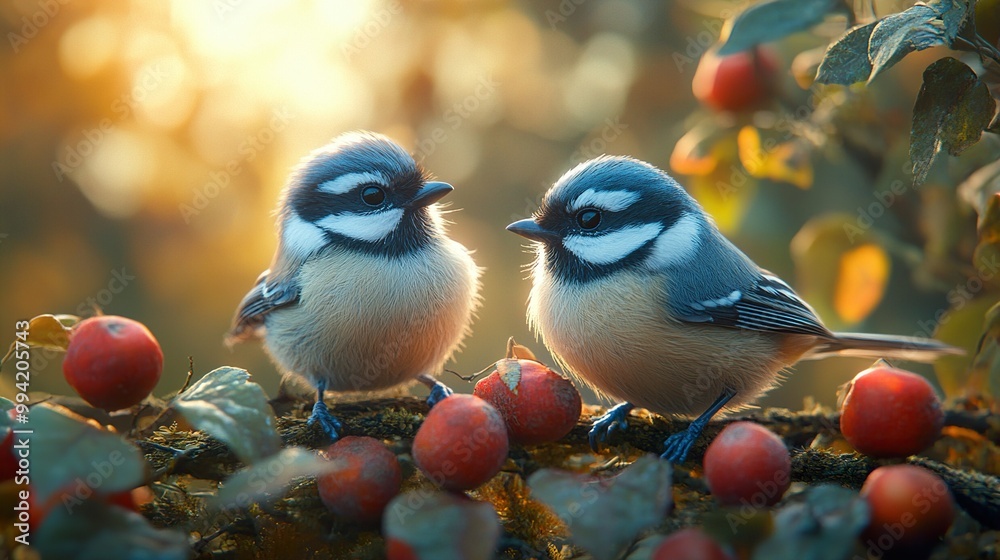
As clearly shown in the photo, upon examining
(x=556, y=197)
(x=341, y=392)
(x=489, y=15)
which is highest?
(x=489, y=15)

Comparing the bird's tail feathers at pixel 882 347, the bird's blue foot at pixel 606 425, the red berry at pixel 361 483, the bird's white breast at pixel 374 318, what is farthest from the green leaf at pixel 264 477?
the bird's tail feathers at pixel 882 347

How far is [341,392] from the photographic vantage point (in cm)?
194

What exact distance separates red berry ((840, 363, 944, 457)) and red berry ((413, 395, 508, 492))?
66 cm

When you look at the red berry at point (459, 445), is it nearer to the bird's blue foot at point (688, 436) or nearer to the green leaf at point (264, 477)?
the green leaf at point (264, 477)

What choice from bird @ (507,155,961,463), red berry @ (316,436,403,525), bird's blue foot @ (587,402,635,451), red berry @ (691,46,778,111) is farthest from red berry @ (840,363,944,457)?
red berry @ (691,46,778,111)

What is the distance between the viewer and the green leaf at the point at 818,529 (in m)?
0.89

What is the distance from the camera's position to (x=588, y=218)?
70.6 inches

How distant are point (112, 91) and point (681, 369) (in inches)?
70.4

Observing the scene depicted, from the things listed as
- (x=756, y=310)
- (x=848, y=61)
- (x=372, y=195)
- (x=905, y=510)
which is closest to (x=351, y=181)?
(x=372, y=195)

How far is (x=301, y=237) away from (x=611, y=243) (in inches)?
32.6

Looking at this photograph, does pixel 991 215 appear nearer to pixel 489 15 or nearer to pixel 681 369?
pixel 681 369

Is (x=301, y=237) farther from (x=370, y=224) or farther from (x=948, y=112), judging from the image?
(x=948, y=112)

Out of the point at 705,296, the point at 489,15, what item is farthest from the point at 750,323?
the point at 489,15

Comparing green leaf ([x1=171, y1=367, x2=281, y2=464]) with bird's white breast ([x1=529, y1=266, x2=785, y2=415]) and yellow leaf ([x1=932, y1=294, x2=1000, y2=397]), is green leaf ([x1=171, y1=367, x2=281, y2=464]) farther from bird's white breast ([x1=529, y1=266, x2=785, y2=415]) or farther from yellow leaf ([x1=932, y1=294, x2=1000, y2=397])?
yellow leaf ([x1=932, y1=294, x2=1000, y2=397])
